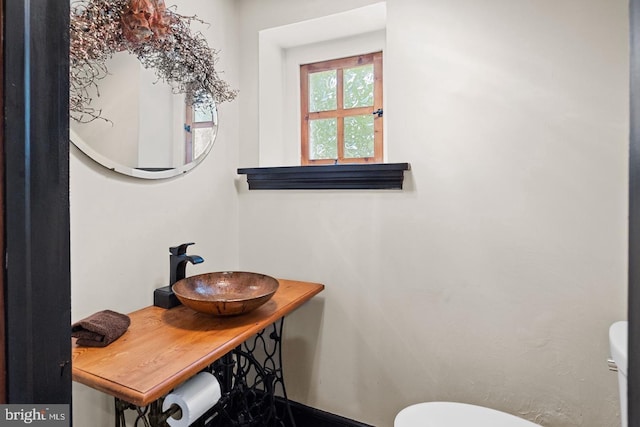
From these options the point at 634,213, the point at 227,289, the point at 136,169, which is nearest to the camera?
the point at 634,213

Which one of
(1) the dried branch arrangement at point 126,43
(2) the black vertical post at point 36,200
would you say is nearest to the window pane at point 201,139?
(1) the dried branch arrangement at point 126,43

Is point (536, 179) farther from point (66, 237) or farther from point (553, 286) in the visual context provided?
point (66, 237)

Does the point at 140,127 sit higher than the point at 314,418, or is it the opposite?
the point at 140,127

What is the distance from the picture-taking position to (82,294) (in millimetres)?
1097

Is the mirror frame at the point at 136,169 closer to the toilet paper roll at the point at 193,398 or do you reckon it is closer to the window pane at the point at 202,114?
the window pane at the point at 202,114

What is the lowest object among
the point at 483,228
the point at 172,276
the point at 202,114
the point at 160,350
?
the point at 160,350

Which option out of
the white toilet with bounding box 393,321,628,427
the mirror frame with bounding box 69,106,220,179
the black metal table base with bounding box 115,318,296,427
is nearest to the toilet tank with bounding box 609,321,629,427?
the white toilet with bounding box 393,321,628,427

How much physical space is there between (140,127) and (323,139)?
34.9 inches

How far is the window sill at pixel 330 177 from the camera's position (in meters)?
1.43

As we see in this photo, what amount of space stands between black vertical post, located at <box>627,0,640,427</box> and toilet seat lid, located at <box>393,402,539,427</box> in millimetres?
843

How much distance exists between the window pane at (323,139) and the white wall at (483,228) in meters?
0.32

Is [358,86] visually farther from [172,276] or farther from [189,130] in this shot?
[172,276]

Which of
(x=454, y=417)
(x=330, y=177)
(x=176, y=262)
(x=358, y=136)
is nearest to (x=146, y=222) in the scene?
(x=176, y=262)

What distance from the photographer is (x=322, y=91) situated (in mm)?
1826
